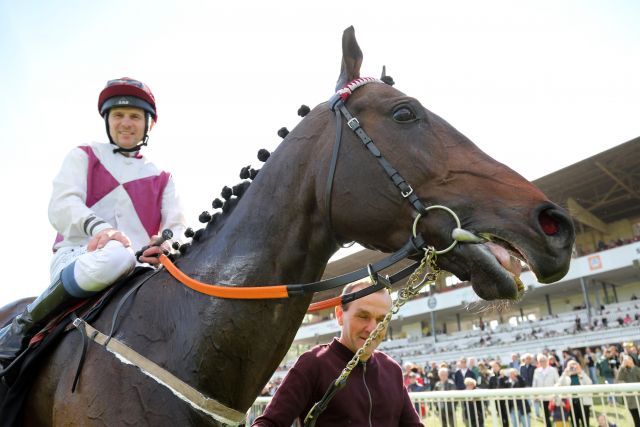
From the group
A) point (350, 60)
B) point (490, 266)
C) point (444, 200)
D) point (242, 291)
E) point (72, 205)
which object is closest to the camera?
point (490, 266)

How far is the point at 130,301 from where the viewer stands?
225 centimetres

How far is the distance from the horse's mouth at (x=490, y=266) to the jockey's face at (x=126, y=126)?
6.75ft

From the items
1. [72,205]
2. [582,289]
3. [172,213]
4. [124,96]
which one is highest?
[582,289]

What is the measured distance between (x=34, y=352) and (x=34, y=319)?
16cm

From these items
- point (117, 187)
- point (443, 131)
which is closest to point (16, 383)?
point (117, 187)

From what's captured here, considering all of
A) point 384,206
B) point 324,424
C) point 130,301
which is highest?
point 384,206

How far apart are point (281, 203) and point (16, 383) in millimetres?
1398

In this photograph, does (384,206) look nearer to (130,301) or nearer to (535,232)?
(535,232)

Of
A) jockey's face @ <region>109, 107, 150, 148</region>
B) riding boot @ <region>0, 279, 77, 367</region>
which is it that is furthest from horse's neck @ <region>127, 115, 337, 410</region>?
jockey's face @ <region>109, 107, 150, 148</region>

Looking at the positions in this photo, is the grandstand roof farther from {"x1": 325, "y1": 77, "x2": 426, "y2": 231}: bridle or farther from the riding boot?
the riding boot

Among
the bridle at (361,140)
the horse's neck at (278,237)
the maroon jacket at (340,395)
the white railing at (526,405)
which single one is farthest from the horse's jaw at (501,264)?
the white railing at (526,405)

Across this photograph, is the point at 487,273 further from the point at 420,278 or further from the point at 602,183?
the point at 602,183

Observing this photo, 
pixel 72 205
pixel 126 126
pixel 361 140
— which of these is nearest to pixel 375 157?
pixel 361 140

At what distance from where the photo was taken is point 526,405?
19.9 feet
